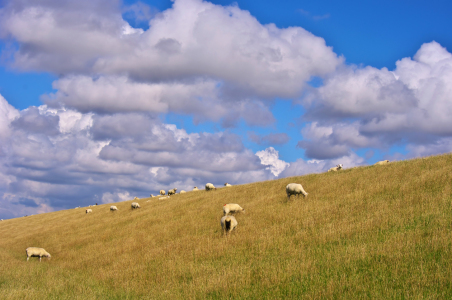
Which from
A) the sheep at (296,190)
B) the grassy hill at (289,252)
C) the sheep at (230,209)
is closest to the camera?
the grassy hill at (289,252)

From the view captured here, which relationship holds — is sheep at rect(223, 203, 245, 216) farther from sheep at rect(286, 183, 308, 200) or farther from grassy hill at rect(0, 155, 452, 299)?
sheep at rect(286, 183, 308, 200)

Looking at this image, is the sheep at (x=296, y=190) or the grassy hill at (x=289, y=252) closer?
the grassy hill at (x=289, y=252)

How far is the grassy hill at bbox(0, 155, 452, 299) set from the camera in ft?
29.2

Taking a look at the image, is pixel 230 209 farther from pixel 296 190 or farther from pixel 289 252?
pixel 289 252

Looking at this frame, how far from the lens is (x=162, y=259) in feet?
46.8

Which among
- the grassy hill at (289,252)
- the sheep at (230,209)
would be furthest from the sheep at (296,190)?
the sheep at (230,209)

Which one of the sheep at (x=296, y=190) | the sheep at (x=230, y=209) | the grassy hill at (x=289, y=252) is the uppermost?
the sheep at (x=296, y=190)

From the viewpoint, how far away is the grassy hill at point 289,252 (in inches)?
350

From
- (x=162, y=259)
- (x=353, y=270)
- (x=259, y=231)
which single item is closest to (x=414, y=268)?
(x=353, y=270)

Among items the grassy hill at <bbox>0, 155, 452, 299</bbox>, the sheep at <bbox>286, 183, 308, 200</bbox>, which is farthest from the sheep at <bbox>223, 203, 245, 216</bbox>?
the sheep at <bbox>286, 183, 308, 200</bbox>

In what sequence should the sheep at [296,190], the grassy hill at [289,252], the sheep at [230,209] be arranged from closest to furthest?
the grassy hill at [289,252]
the sheep at [230,209]
the sheep at [296,190]

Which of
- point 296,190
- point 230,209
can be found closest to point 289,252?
point 230,209

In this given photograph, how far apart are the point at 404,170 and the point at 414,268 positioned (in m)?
15.3

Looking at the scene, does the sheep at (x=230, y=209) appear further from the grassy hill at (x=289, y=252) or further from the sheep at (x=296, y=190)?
the sheep at (x=296, y=190)
